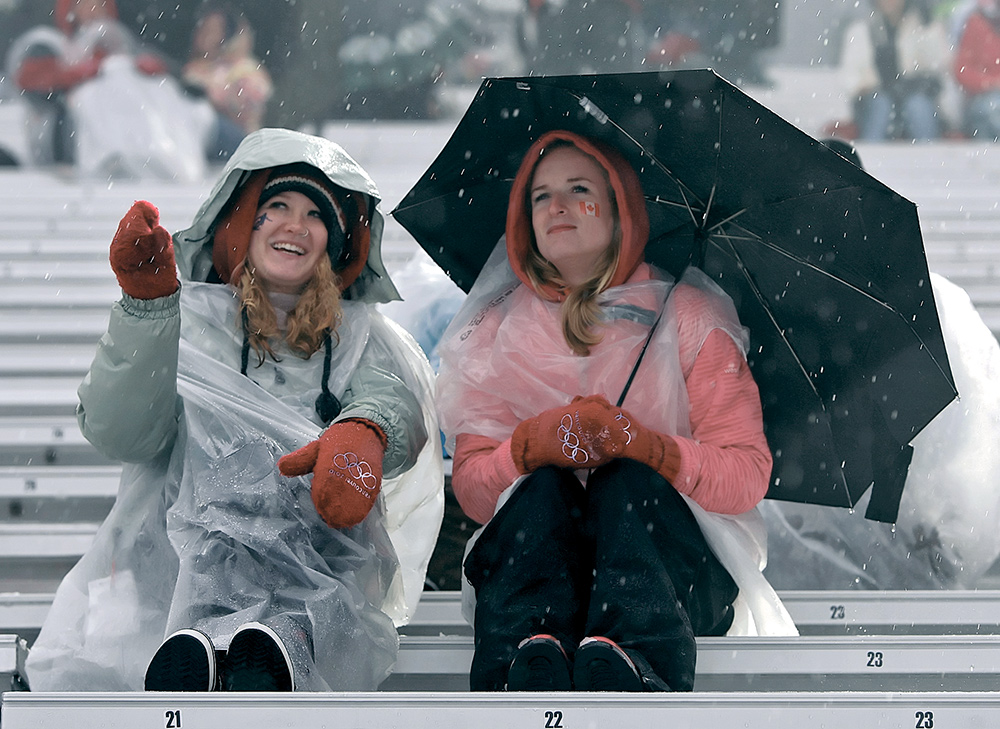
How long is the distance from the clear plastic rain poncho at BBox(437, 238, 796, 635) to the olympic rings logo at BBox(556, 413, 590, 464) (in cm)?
21

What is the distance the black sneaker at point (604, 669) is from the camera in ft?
4.50

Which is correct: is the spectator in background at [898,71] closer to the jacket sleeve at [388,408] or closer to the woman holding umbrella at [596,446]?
the woman holding umbrella at [596,446]

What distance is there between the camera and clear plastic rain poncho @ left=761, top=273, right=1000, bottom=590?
7.20 ft

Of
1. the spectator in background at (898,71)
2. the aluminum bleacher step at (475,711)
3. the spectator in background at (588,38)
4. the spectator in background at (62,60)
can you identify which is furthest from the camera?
the spectator in background at (588,38)

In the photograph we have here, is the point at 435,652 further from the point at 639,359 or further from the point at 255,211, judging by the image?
the point at 255,211

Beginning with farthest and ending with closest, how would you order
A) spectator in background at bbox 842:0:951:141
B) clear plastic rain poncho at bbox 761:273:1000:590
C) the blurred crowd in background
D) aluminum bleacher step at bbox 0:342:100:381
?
spectator in background at bbox 842:0:951:141 → the blurred crowd in background → aluminum bleacher step at bbox 0:342:100:381 → clear plastic rain poncho at bbox 761:273:1000:590

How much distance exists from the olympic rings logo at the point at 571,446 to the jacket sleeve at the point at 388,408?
0.91 ft

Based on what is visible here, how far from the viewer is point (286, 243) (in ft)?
6.20

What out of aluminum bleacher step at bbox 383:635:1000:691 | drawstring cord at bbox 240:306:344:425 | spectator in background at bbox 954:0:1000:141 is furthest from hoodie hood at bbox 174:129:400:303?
spectator in background at bbox 954:0:1000:141

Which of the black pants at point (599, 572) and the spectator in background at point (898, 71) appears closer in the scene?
the black pants at point (599, 572)

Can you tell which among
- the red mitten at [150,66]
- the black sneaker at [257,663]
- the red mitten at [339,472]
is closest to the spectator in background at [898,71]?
the red mitten at [150,66]

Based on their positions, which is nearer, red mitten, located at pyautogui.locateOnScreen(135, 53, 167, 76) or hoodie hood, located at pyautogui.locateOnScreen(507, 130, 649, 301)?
hoodie hood, located at pyautogui.locateOnScreen(507, 130, 649, 301)

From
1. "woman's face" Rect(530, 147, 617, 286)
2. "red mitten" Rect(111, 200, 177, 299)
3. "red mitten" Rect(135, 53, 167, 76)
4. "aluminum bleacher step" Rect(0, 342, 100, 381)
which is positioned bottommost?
"aluminum bleacher step" Rect(0, 342, 100, 381)

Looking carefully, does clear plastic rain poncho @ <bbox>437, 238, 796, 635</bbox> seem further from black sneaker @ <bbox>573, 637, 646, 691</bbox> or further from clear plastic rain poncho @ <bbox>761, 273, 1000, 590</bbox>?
clear plastic rain poncho @ <bbox>761, 273, 1000, 590</bbox>
